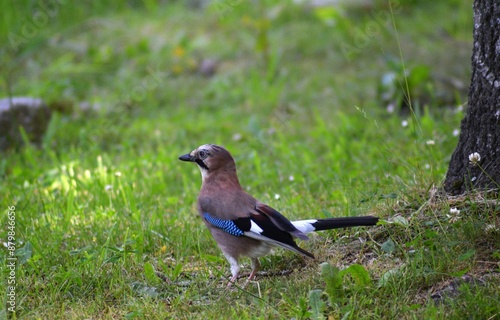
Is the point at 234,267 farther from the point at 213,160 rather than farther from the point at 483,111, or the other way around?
the point at 483,111

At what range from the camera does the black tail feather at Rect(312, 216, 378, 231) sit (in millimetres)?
3713

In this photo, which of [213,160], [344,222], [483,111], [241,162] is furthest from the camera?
[241,162]

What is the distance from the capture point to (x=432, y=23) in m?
9.81

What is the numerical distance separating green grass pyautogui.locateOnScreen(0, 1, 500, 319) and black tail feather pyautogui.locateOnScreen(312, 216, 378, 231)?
13cm

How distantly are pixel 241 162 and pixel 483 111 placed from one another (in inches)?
110

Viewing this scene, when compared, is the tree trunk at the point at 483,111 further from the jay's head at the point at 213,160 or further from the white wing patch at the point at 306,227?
the jay's head at the point at 213,160

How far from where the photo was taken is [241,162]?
20.7 feet

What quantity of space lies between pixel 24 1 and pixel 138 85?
2.85m

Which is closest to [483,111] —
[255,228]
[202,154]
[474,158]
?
[474,158]

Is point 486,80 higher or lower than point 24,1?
higher

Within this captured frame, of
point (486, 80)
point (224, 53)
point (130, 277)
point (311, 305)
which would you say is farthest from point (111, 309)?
point (224, 53)

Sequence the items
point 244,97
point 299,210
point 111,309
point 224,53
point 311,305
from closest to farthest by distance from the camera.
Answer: point 311,305
point 111,309
point 299,210
point 244,97
point 224,53

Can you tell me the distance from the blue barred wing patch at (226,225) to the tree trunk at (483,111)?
4.48ft

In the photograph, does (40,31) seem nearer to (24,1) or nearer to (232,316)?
(24,1)
